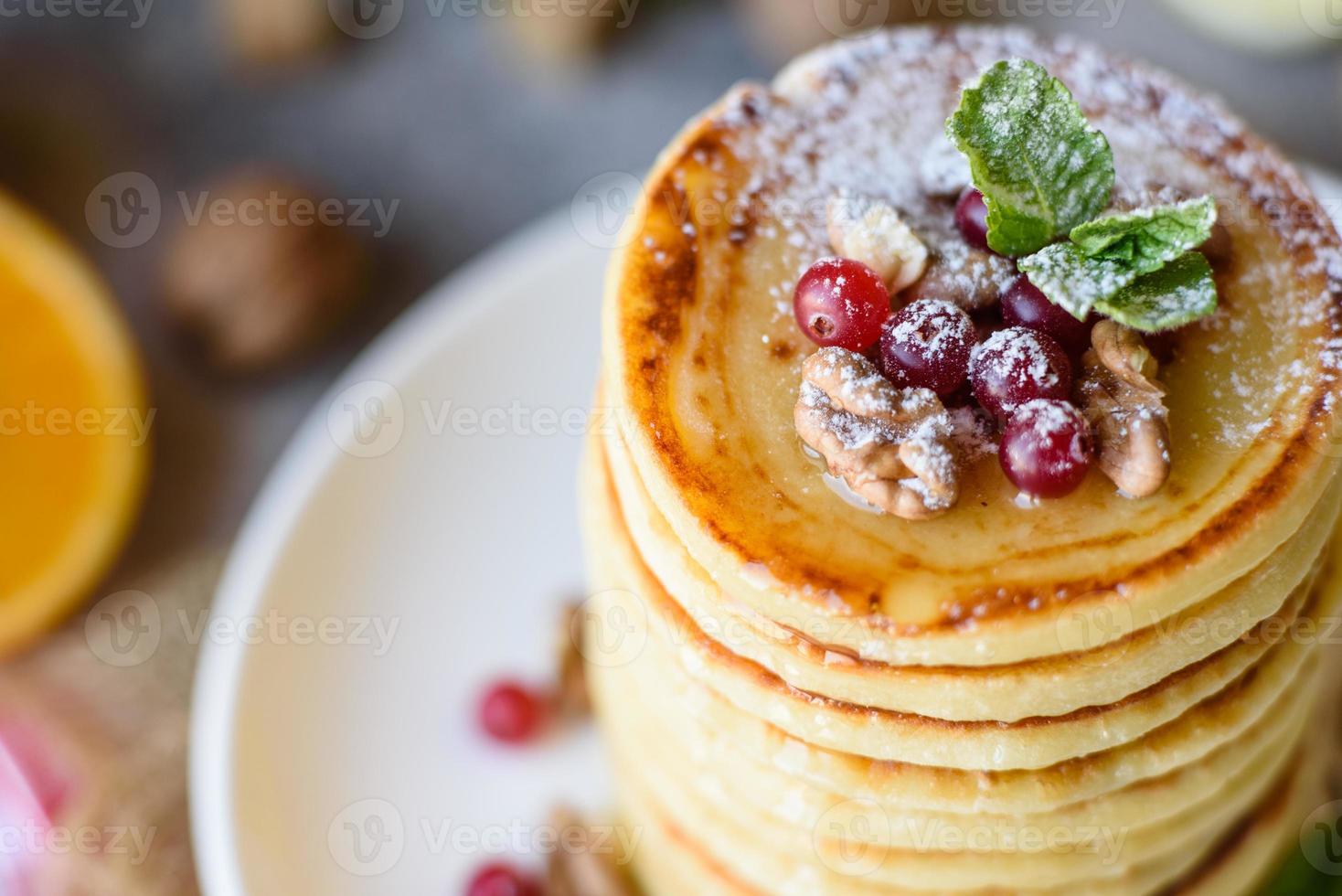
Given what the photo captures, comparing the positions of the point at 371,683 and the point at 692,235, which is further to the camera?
the point at 371,683

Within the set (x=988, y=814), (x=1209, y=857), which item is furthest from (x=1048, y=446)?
Answer: (x=1209, y=857)

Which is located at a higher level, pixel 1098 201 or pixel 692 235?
pixel 1098 201

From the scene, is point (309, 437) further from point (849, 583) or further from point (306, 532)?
point (849, 583)

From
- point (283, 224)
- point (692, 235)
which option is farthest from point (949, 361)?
point (283, 224)

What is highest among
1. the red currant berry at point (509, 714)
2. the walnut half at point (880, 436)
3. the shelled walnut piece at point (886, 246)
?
the shelled walnut piece at point (886, 246)

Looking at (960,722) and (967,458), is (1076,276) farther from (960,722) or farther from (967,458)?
(960,722)

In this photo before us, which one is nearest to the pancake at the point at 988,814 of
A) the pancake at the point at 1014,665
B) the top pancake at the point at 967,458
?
the pancake at the point at 1014,665

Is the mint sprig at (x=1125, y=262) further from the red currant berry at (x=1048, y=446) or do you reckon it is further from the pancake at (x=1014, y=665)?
the pancake at (x=1014, y=665)

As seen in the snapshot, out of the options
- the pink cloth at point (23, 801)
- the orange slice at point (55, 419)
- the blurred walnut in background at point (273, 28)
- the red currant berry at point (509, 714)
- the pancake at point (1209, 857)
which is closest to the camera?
the pancake at point (1209, 857)
